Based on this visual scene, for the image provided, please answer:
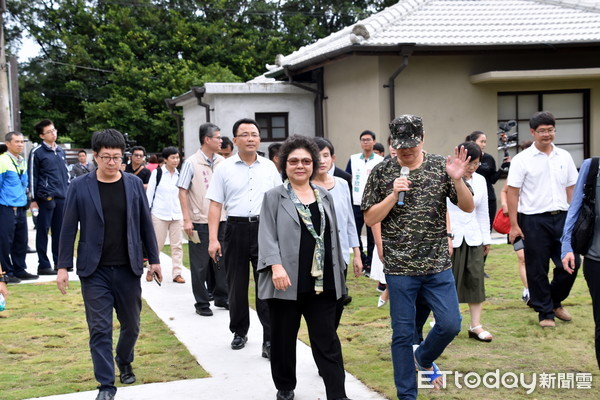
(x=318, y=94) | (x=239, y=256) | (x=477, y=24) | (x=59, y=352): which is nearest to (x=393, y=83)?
(x=477, y=24)

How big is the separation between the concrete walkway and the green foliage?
27188 mm

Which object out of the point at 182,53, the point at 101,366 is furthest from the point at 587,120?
the point at 182,53

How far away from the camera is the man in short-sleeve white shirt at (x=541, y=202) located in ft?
23.9

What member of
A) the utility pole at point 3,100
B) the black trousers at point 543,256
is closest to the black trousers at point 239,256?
the black trousers at point 543,256

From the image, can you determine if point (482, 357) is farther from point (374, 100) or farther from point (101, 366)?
point (374, 100)

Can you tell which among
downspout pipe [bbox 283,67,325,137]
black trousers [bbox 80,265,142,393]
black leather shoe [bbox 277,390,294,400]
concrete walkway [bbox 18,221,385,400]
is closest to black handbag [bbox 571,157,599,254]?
concrete walkway [bbox 18,221,385,400]

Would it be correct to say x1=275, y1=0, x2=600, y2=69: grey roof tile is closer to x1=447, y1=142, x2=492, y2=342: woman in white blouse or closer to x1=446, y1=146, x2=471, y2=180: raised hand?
x1=447, y1=142, x2=492, y2=342: woman in white blouse

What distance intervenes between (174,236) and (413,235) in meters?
6.71

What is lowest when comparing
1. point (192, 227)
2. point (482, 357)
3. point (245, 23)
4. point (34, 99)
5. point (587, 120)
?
point (482, 357)

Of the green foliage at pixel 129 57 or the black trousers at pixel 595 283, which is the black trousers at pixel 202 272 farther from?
the green foliage at pixel 129 57

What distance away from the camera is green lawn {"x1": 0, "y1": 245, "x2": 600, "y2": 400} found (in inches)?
228

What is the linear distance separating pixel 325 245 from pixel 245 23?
3709 cm

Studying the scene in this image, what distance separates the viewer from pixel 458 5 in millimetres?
18375

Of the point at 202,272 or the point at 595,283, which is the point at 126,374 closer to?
the point at 202,272
